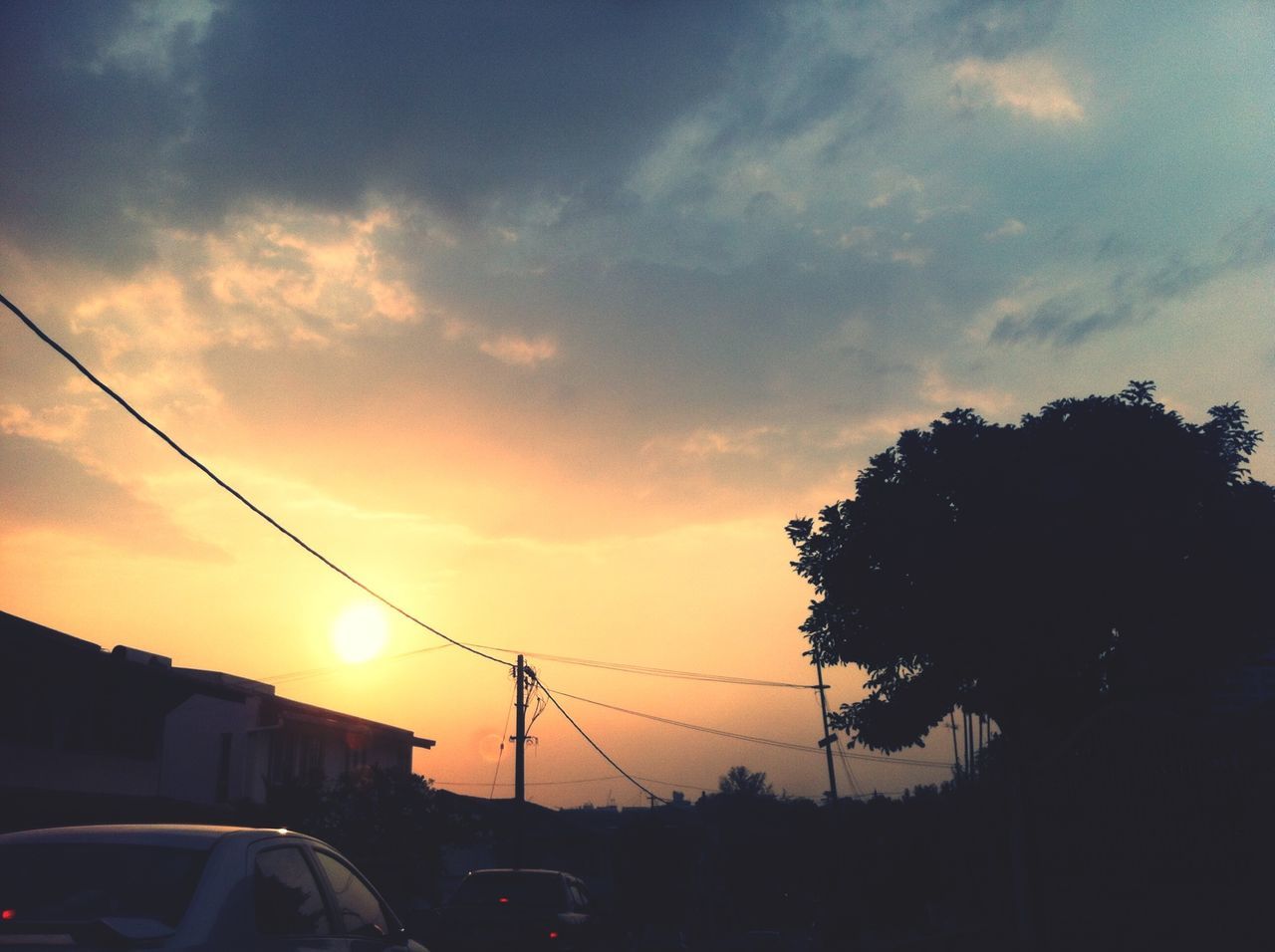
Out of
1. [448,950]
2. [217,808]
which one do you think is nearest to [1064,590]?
[448,950]

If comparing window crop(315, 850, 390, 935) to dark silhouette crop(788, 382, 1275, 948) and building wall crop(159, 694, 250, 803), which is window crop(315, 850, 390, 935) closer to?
dark silhouette crop(788, 382, 1275, 948)

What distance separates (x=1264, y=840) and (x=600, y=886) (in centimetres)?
5434

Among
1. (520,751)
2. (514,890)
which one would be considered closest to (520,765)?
(520,751)

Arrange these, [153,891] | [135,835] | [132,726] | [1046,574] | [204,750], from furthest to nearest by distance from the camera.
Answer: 1. [204,750]
2. [1046,574]
3. [132,726]
4. [135,835]
5. [153,891]

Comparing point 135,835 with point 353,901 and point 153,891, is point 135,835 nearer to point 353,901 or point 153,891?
point 153,891

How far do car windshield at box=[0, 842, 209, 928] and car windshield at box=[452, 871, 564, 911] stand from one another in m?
11.2

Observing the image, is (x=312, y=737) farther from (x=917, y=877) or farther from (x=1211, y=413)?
(x=1211, y=413)

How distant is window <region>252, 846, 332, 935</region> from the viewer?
5727mm

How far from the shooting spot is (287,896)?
608 centimetres

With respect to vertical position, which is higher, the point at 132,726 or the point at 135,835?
the point at 132,726

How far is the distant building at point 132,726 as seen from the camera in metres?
20.9

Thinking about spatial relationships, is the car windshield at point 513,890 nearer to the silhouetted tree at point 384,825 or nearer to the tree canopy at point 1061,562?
the silhouetted tree at point 384,825

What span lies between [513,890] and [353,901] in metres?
9.94

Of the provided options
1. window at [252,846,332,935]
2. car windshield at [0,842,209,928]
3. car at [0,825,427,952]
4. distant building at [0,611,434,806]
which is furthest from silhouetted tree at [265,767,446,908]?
car windshield at [0,842,209,928]
